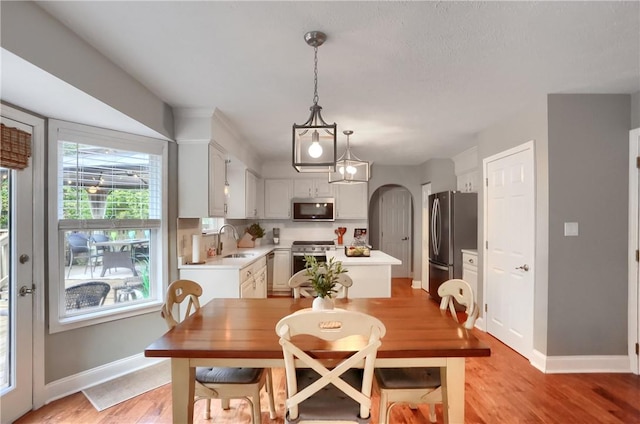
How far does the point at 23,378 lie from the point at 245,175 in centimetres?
317

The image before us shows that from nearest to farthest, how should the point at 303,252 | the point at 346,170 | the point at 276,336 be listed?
the point at 276,336 → the point at 346,170 → the point at 303,252

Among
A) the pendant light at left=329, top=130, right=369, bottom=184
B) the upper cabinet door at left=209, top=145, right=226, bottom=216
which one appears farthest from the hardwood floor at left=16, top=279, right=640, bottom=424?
the pendant light at left=329, top=130, right=369, bottom=184

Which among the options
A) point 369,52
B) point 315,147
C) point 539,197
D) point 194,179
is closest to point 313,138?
point 315,147

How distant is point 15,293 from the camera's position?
2.07m

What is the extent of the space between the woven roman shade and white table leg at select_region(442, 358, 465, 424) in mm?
2806

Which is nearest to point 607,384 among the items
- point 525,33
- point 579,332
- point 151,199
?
point 579,332

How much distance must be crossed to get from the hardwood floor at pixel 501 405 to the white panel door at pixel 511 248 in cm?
47

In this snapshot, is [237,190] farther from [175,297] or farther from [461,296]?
[461,296]

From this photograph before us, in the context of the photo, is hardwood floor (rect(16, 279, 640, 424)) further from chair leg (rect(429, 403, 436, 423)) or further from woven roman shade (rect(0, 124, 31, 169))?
woven roman shade (rect(0, 124, 31, 169))

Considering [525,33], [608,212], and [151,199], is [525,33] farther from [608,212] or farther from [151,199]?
[151,199]

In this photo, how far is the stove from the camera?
5.14m

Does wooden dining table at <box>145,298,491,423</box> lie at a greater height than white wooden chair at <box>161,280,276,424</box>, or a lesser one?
greater

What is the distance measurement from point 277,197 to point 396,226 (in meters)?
2.70

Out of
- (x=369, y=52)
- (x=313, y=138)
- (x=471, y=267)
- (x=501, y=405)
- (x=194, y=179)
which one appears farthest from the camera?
(x=471, y=267)
